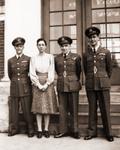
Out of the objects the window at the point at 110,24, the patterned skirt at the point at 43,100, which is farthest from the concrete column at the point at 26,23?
the window at the point at 110,24

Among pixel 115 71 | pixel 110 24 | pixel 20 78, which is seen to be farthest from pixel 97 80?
pixel 110 24

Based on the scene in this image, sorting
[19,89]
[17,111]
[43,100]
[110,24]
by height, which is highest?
[110,24]

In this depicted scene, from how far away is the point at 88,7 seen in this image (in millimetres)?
6766

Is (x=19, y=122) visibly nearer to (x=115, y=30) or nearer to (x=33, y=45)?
(x=33, y=45)

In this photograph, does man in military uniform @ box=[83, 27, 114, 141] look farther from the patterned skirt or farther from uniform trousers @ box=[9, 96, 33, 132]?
uniform trousers @ box=[9, 96, 33, 132]

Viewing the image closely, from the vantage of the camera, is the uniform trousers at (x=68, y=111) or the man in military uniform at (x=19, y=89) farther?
the man in military uniform at (x=19, y=89)

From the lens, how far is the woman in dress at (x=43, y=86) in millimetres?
5633

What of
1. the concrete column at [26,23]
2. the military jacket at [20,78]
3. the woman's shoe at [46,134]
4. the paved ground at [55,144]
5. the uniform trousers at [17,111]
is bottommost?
the paved ground at [55,144]

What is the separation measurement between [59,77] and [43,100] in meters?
0.43

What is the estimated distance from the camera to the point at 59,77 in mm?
5695

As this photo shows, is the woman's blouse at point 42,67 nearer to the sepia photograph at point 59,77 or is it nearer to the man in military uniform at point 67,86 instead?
the sepia photograph at point 59,77

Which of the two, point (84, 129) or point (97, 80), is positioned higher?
point (97, 80)

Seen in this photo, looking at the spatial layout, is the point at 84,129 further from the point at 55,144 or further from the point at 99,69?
the point at 99,69

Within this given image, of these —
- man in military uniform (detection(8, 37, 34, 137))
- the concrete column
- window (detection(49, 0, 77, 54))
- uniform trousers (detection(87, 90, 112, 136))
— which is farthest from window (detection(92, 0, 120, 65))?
man in military uniform (detection(8, 37, 34, 137))
